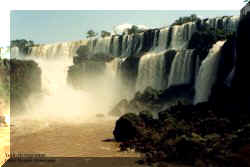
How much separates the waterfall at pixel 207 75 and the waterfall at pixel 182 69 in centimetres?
313

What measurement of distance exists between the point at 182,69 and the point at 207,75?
5506 millimetres

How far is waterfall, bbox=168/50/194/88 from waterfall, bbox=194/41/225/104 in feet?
10.3

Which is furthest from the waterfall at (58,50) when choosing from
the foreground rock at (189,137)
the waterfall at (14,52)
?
the foreground rock at (189,137)

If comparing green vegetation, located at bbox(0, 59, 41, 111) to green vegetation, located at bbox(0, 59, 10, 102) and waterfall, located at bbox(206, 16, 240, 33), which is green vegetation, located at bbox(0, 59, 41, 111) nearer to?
green vegetation, located at bbox(0, 59, 10, 102)

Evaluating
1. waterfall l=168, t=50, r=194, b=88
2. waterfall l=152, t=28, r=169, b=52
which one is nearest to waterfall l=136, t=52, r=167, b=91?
waterfall l=168, t=50, r=194, b=88

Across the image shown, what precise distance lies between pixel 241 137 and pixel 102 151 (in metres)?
7.55

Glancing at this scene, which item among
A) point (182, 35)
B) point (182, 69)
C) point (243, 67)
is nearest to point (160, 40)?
point (182, 35)

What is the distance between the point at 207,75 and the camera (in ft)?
92.9

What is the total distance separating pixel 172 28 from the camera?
4616cm

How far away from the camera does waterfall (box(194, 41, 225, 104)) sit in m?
27.6

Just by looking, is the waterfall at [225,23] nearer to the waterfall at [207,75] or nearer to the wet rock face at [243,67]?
the waterfall at [207,75]

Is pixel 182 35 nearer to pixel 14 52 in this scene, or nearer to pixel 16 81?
pixel 16 81

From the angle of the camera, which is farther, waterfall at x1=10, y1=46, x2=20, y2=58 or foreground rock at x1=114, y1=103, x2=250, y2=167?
waterfall at x1=10, y1=46, x2=20, y2=58

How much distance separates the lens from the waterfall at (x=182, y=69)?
32.7m
